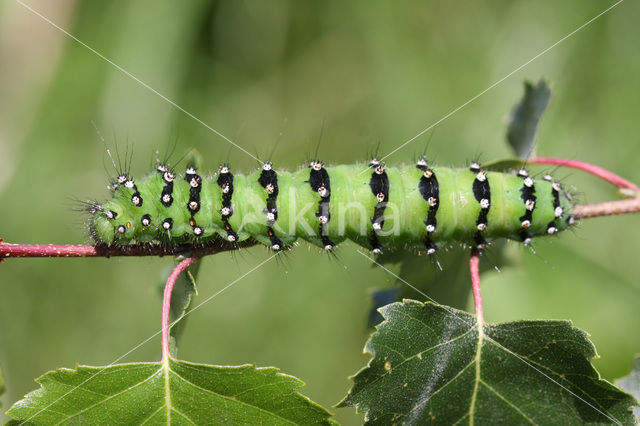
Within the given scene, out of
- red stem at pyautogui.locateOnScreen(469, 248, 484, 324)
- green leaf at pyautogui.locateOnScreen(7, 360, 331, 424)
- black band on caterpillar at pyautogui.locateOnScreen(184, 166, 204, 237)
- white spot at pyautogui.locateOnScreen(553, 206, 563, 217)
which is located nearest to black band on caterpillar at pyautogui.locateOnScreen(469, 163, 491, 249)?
red stem at pyautogui.locateOnScreen(469, 248, 484, 324)

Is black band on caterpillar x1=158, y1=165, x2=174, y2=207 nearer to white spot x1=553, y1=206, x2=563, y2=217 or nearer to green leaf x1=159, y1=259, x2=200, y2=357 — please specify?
green leaf x1=159, y1=259, x2=200, y2=357

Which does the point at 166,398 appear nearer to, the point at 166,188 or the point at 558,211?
the point at 166,188

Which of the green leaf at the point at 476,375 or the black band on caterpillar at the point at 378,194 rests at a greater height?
the black band on caterpillar at the point at 378,194

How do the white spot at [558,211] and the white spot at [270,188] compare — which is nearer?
the white spot at [270,188]

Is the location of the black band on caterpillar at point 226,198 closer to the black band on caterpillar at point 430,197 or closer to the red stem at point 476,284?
the black band on caterpillar at point 430,197

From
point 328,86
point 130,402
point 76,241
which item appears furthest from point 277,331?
point 130,402

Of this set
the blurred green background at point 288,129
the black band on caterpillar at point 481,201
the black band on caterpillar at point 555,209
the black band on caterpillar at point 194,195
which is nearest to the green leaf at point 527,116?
the black band on caterpillar at point 555,209

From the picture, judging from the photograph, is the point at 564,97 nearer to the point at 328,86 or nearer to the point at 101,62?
the point at 328,86
